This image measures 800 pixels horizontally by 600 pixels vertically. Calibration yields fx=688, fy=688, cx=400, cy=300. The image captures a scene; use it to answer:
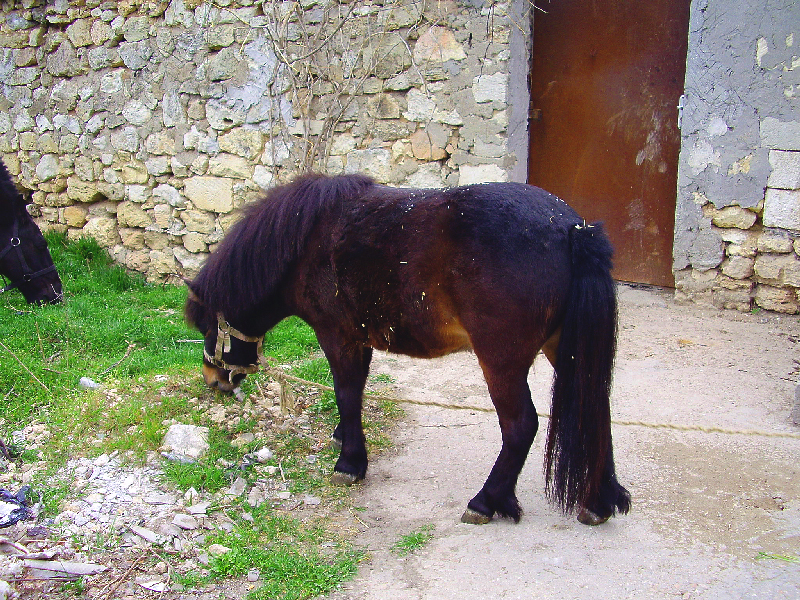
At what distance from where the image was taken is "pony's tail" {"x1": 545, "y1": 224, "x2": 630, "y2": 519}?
281 cm

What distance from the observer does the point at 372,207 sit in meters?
3.27

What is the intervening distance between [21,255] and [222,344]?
338cm

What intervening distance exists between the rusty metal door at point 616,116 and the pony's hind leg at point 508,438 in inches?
163

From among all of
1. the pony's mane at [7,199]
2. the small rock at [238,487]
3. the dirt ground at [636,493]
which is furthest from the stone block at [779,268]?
the pony's mane at [7,199]

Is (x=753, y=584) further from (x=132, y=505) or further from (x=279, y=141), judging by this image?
(x=279, y=141)

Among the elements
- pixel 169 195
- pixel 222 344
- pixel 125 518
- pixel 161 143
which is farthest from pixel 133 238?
pixel 125 518

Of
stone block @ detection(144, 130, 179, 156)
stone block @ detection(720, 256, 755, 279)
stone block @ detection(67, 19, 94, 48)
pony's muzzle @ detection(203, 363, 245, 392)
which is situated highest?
stone block @ detection(67, 19, 94, 48)

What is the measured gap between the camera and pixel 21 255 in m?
6.12

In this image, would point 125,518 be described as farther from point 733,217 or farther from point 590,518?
point 733,217

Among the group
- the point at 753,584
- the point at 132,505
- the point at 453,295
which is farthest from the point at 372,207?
the point at 753,584

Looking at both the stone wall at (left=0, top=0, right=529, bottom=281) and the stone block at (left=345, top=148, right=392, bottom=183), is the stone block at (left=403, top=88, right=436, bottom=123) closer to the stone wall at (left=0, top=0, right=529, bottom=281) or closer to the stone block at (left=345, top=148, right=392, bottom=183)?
the stone wall at (left=0, top=0, right=529, bottom=281)

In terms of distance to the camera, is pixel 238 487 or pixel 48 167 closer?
pixel 238 487

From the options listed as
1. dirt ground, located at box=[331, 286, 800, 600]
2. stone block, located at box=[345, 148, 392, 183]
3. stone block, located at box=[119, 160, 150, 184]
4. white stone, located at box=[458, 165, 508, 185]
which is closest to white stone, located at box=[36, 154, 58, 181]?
stone block, located at box=[119, 160, 150, 184]

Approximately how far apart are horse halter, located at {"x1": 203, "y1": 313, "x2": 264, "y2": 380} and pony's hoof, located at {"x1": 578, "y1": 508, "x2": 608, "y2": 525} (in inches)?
75.8
